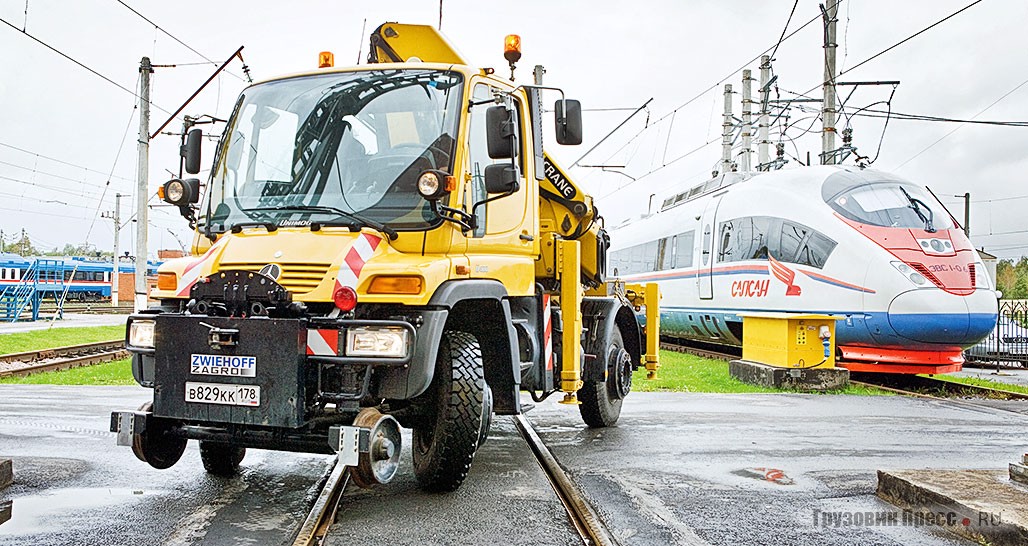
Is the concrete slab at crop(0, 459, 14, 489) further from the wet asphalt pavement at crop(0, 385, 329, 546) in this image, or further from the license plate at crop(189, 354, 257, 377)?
the license plate at crop(189, 354, 257, 377)

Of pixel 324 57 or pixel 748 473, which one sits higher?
pixel 324 57

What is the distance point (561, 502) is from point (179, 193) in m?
3.31

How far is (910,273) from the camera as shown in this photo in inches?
535

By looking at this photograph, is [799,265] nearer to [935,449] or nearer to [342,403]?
[935,449]

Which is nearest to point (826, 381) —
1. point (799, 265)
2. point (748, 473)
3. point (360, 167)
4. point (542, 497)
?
point (799, 265)

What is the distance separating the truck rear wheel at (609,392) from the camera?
870cm

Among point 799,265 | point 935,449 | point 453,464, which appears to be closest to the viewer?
point 453,464

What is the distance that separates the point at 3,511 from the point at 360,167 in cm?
283

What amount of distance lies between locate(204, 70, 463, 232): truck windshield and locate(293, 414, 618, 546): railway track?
166 centimetres

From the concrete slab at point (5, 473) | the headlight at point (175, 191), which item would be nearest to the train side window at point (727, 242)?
the headlight at point (175, 191)

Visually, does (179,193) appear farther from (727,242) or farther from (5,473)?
(727,242)

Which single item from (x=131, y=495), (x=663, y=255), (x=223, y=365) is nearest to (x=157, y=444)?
(x=131, y=495)

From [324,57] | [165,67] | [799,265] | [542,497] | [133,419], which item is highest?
[165,67]

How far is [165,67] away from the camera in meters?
25.2
